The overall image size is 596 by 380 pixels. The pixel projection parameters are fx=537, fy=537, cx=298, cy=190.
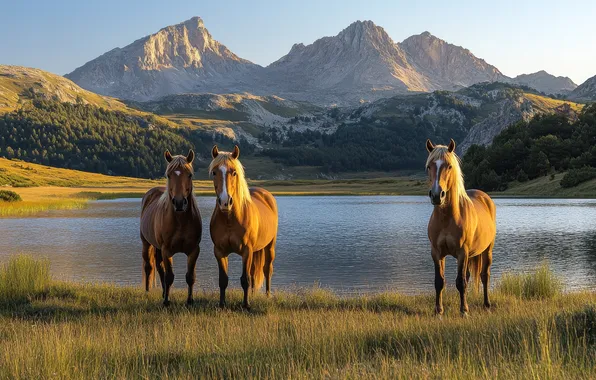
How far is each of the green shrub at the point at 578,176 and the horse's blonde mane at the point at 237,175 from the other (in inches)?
3339

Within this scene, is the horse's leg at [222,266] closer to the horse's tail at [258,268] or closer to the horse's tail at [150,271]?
the horse's tail at [258,268]

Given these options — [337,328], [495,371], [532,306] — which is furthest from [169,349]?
[532,306]

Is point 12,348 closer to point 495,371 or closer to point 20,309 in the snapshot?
point 20,309

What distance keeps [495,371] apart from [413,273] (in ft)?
63.7

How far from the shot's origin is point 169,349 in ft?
28.2

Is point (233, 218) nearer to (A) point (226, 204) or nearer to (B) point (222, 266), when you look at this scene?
(A) point (226, 204)

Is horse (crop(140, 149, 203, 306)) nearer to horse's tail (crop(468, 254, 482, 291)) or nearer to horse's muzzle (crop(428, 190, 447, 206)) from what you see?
horse's muzzle (crop(428, 190, 447, 206))

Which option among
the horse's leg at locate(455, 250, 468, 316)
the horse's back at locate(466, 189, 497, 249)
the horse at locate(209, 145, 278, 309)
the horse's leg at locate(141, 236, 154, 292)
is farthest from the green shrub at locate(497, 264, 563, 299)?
the horse's leg at locate(141, 236, 154, 292)

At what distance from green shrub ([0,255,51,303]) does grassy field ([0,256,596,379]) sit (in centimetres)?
38

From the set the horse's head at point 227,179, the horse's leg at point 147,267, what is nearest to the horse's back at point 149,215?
the horse's leg at point 147,267

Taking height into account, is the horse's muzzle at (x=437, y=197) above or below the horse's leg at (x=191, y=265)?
above

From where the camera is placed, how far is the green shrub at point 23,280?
15.0 metres

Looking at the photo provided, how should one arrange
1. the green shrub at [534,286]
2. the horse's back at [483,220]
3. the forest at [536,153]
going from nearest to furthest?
1. the horse's back at [483,220]
2. the green shrub at [534,286]
3. the forest at [536,153]

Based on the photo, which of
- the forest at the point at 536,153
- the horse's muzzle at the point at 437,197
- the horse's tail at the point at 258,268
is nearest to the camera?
the horse's muzzle at the point at 437,197
